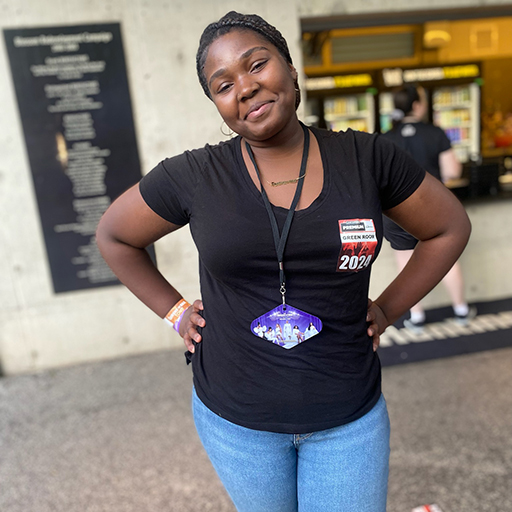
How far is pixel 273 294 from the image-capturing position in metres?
1.08

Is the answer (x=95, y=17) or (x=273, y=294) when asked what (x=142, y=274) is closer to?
(x=273, y=294)

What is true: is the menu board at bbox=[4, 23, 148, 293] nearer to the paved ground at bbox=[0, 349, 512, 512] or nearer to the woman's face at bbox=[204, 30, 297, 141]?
the paved ground at bbox=[0, 349, 512, 512]

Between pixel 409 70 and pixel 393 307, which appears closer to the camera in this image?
pixel 393 307

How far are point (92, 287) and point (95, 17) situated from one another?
5.86 feet

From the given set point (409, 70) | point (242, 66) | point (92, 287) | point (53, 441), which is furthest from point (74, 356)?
point (409, 70)

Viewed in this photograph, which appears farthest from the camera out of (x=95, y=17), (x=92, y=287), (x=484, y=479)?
(x=92, y=287)

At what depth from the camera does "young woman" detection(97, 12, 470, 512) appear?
1.04 m

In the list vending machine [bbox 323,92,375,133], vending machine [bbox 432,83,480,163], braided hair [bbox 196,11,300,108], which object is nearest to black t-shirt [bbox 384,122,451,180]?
braided hair [bbox 196,11,300,108]

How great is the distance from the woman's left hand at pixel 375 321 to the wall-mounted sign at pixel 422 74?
18.6ft

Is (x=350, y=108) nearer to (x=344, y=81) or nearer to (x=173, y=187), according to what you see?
(x=344, y=81)

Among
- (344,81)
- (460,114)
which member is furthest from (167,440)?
(460,114)

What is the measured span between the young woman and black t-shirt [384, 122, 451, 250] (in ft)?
0.30

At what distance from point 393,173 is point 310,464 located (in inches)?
26.6

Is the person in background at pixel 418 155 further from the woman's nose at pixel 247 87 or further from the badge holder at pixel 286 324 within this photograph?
the woman's nose at pixel 247 87
